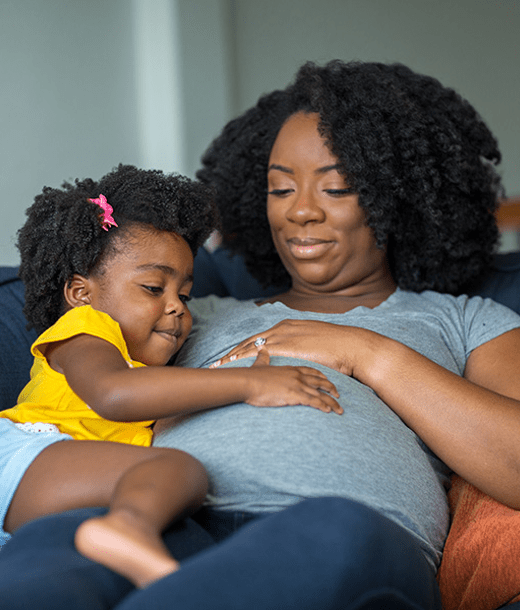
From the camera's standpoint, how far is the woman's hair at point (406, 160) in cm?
176

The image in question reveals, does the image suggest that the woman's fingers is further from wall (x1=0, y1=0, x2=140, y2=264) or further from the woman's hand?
wall (x1=0, y1=0, x2=140, y2=264)

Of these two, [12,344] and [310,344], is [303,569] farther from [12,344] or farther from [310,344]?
[12,344]

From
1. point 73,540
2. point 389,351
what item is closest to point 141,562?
point 73,540

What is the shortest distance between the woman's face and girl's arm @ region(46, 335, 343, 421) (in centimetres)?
53

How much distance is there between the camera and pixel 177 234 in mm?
1485

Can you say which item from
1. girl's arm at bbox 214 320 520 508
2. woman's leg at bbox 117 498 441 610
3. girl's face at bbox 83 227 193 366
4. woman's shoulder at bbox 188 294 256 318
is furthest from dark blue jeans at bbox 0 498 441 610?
woman's shoulder at bbox 188 294 256 318

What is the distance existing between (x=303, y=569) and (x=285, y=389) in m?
0.45

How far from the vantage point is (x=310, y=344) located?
1.41 metres

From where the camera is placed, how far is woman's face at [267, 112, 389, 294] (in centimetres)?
171

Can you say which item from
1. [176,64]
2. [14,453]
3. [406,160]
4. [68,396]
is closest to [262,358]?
[68,396]

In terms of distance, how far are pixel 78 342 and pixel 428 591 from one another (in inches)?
27.7

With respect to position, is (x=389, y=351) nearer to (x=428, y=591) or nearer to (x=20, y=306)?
(x=428, y=591)

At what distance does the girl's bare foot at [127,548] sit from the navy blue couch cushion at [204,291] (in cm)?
84

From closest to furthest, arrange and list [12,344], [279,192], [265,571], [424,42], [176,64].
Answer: [265,571] → [12,344] → [279,192] → [176,64] → [424,42]
